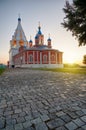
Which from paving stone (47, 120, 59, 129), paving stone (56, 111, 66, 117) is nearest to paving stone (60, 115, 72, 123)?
paving stone (56, 111, 66, 117)

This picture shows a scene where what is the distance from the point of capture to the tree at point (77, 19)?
1305cm

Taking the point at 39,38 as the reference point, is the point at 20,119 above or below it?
below

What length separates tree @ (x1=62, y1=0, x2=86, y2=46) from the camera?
13.1m

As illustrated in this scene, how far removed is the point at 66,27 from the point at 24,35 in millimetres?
36707

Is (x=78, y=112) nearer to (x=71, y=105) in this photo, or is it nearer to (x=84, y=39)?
(x=71, y=105)

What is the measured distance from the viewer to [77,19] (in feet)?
46.0

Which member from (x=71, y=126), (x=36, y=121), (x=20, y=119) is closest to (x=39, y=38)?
(x=20, y=119)

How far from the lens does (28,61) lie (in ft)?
117

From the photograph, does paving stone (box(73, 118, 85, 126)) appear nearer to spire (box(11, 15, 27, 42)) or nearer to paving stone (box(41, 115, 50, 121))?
paving stone (box(41, 115, 50, 121))

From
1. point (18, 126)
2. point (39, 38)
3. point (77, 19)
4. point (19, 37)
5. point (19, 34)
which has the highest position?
point (19, 34)

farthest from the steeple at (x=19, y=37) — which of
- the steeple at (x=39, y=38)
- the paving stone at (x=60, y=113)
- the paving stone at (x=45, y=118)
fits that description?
the paving stone at (x=45, y=118)

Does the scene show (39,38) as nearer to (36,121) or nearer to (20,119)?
(20,119)

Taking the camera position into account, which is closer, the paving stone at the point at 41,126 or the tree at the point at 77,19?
the paving stone at the point at 41,126

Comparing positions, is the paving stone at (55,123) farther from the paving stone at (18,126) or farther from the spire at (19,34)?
the spire at (19,34)
